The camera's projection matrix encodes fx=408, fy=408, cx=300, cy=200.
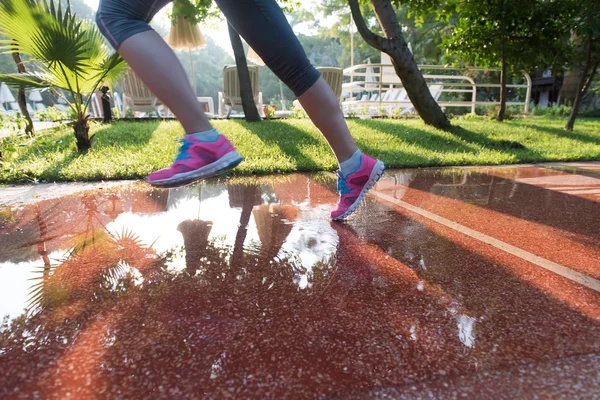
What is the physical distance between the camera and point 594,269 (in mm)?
1503

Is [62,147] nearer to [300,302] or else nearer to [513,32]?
[300,302]

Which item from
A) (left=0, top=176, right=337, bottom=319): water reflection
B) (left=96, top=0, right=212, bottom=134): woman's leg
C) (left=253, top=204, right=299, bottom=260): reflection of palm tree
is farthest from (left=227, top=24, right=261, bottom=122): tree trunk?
(left=96, top=0, right=212, bottom=134): woman's leg

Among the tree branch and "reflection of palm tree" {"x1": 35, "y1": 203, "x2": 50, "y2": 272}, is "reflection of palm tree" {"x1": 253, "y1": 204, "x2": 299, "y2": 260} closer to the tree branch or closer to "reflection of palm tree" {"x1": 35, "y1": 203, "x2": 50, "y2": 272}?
"reflection of palm tree" {"x1": 35, "y1": 203, "x2": 50, "y2": 272}

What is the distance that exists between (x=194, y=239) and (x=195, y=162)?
1.28ft

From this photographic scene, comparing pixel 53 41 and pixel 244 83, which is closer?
pixel 53 41

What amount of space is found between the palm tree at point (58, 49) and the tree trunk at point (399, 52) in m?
3.61

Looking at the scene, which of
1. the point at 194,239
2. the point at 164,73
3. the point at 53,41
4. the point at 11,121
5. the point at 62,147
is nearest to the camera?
the point at 164,73

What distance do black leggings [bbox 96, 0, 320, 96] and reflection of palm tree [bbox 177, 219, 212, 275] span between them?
0.81m

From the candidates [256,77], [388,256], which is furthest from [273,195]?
[256,77]

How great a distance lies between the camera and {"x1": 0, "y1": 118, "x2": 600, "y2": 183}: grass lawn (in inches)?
147

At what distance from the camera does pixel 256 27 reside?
1733mm

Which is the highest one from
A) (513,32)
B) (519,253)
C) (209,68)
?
(209,68)

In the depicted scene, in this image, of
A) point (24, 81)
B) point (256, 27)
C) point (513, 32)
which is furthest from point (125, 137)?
point (513, 32)

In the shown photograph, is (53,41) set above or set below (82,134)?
above
